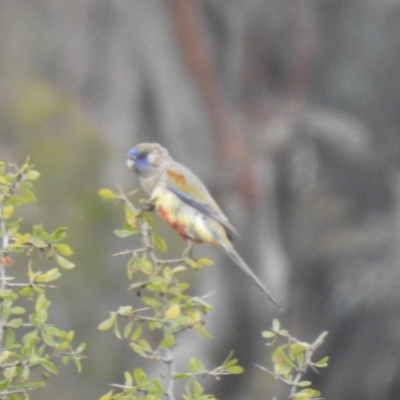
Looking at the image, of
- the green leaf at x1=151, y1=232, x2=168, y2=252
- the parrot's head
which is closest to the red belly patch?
the parrot's head

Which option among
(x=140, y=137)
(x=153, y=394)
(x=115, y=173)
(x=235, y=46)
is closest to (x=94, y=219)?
(x=115, y=173)

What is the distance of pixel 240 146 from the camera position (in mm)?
11156

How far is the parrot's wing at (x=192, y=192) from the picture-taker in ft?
15.3

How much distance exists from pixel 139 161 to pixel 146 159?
0.03m

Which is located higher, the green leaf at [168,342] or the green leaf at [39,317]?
the green leaf at [39,317]

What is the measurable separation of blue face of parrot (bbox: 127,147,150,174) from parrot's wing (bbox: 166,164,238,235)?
3.6 inches

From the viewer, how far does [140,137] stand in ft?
36.7

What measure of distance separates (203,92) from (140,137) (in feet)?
2.29

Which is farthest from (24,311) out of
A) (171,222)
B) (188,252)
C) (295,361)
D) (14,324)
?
(171,222)

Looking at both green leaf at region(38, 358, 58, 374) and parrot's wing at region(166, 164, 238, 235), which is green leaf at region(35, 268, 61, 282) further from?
parrot's wing at region(166, 164, 238, 235)

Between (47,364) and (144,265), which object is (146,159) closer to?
(144,265)

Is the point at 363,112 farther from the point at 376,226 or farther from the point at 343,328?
the point at 343,328

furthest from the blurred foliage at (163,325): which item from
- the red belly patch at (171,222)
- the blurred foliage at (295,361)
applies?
the red belly patch at (171,222)

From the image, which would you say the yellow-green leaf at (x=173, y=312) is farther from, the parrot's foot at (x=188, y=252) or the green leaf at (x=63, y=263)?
the parrot's foot at (x=188, y=252)
